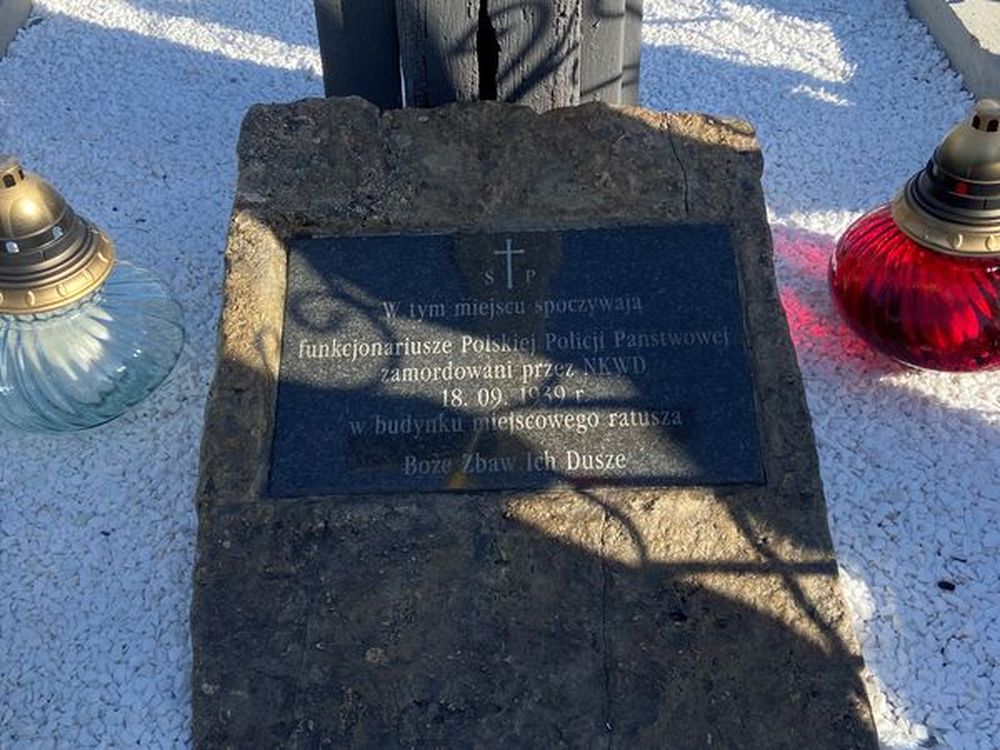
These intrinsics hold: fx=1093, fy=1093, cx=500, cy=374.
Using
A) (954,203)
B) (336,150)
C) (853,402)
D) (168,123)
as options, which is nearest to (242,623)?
(336,150)

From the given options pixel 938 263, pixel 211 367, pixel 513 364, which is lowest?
pixel 211 367

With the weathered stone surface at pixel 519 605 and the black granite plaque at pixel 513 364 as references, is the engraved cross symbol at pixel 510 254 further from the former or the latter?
the weathered stone surface at pixel 519 605

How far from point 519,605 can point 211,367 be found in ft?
4.07

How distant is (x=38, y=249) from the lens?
2.48 meters

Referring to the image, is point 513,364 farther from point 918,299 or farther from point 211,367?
point 918,299

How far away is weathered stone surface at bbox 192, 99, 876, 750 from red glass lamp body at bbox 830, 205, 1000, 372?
0.27m

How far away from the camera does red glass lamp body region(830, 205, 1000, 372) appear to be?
2.71 meters

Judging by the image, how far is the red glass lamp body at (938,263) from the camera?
8.23ft

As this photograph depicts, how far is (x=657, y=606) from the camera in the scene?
90.9 inches

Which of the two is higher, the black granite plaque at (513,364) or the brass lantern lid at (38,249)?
the brass lantern lid at (38,249)

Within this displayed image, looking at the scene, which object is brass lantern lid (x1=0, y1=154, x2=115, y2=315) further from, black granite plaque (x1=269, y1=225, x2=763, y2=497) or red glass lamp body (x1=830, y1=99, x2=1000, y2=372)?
red glass lamp body (x1=830, y1=99, x2=1000, y2=372)

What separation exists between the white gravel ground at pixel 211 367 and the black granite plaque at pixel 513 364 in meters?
0.42

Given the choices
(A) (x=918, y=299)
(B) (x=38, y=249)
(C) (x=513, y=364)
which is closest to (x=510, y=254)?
(C) (x=513, y=364)

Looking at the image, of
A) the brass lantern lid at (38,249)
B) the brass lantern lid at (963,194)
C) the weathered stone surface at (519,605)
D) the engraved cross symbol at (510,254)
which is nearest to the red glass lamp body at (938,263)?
the brass lantern lid at (963,194)
